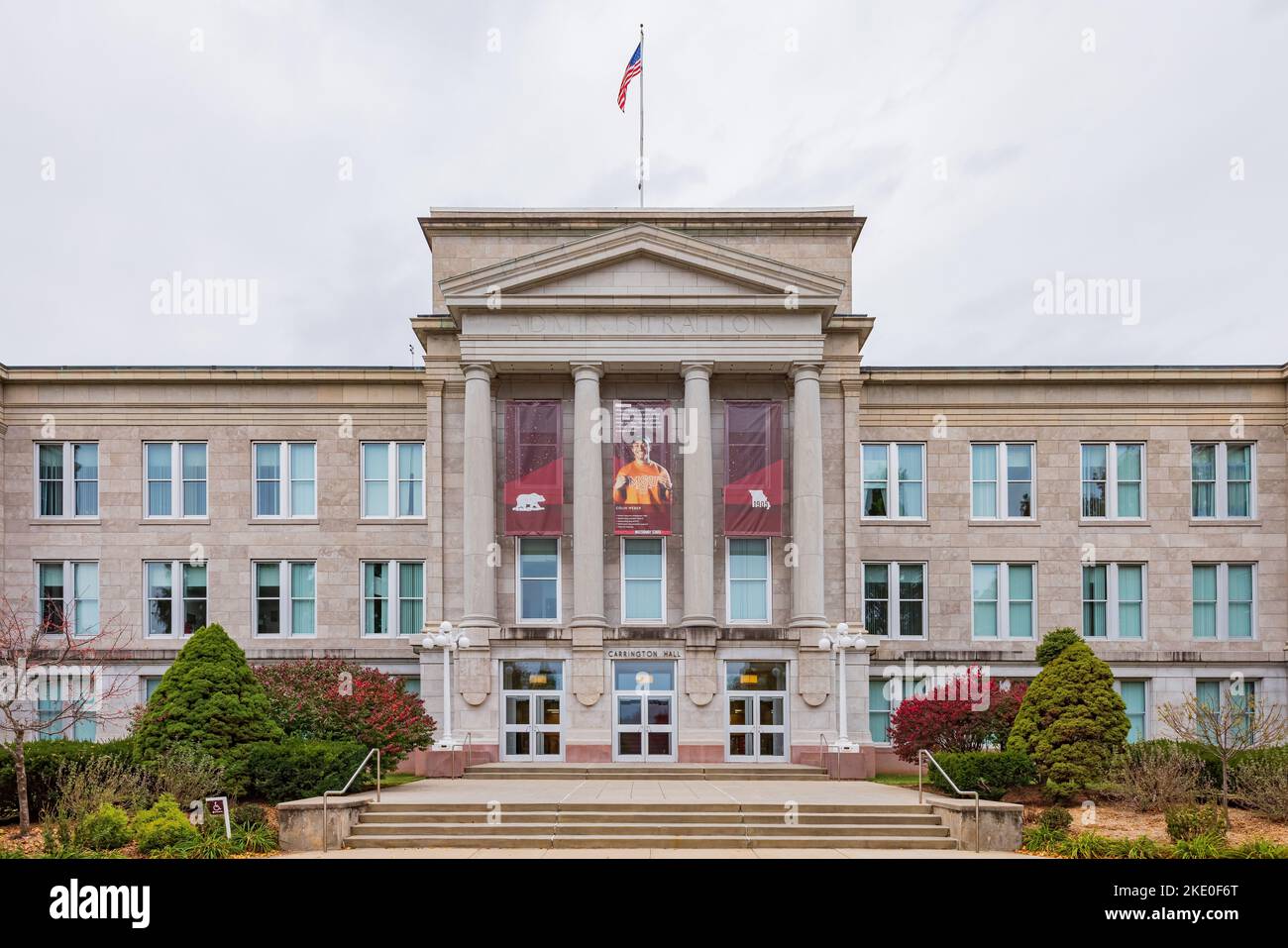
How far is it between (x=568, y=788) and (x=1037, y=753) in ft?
34.7

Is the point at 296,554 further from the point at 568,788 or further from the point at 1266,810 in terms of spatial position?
the point at 1266,810

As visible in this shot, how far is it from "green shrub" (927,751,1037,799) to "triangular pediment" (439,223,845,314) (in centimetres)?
1500

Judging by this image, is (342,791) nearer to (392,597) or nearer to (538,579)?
(538,579)

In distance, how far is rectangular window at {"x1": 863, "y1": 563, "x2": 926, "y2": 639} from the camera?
35844 millimetres

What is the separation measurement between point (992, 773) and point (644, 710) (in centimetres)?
1212

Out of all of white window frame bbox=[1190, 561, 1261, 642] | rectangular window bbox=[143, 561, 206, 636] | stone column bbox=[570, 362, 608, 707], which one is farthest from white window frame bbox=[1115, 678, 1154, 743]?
rectangular window bbox=[143, 561, 206, 636]

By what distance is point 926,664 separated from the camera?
116 feet

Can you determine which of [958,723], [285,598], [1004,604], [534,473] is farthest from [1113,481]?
[285,598]

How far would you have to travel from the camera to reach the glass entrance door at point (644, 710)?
31969mm

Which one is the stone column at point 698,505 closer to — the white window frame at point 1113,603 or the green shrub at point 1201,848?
the white window frame at point 1113,603

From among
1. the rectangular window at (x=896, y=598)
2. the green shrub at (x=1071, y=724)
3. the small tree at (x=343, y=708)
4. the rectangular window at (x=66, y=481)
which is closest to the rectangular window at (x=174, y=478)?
the rectangular window at (x=66, y=481)

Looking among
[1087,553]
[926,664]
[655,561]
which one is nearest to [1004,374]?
[1087,553]

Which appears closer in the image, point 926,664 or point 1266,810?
point 1266,810

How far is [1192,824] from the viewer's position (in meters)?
19.1
